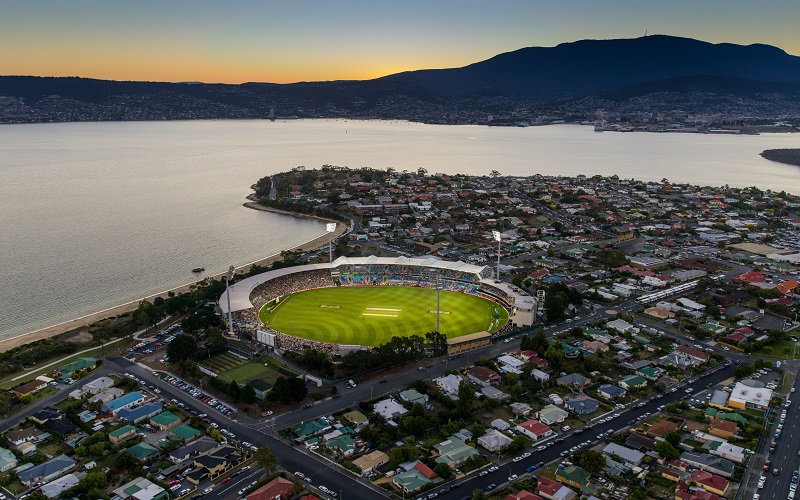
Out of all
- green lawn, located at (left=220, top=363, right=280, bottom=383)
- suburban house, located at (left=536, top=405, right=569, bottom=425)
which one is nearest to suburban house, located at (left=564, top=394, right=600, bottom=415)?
suburban house, located at (left=536, top=405, right=569, bottom=425)

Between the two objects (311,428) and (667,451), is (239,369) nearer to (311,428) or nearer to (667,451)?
(311,428)

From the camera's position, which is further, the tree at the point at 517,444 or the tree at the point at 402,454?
the tree at the point at 517,444

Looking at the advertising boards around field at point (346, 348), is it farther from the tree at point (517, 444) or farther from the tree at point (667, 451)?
the tree at point (667, 451)

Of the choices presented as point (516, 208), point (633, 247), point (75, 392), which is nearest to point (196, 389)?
point (75, 392)

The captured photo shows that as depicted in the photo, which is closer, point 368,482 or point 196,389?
point 368,482

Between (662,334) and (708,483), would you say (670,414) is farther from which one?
(662,334)

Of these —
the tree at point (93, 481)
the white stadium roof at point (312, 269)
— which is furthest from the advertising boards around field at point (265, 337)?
the tree at point (93, 481)

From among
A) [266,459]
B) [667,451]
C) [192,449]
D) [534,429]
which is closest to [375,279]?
[534,429]
